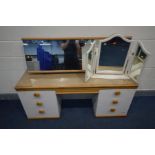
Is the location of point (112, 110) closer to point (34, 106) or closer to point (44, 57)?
point (34, 106)

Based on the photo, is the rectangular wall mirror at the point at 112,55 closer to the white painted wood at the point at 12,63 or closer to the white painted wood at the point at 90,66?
the white painted wood at the point at 90,66

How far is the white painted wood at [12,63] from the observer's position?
1.66m

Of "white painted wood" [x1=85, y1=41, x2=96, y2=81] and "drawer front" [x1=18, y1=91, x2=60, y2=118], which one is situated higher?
"white painted wood" [x1=85, y1=41, x2=96, y2=81]

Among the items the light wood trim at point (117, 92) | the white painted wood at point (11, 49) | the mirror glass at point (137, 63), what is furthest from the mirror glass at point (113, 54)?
the white painted wood at point (11, 49)

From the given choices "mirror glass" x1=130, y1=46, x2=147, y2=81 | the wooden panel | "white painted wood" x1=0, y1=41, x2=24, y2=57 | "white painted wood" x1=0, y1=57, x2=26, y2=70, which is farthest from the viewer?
"white painted wood" x1=0, y1=57, x2=26, y2=70

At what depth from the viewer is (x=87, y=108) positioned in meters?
1.90

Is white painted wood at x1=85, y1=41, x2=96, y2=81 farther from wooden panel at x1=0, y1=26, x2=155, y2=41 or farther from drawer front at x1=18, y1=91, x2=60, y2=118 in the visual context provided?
drawer front at x1=18, y1=91, x2=60, y2=118

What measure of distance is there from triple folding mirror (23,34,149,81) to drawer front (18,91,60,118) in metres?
0.34

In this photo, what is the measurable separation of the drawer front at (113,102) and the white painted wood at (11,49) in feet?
3.98

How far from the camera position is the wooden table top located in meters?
1.39

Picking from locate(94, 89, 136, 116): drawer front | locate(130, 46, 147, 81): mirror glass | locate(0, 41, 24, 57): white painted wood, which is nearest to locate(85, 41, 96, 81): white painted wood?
locate(94, 89, 136, 116): drawer front

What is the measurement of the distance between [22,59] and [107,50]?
1.17 metres
